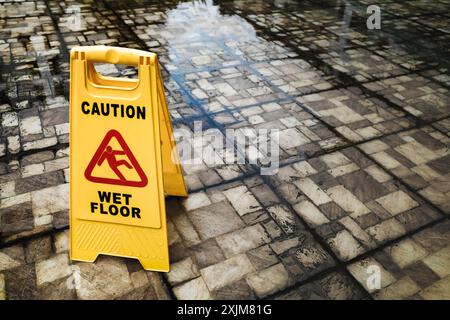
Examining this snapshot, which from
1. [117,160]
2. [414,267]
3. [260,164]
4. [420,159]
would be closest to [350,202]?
[414,267]

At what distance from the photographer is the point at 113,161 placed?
239 centimetres

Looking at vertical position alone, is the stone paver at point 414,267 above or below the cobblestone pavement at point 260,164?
below

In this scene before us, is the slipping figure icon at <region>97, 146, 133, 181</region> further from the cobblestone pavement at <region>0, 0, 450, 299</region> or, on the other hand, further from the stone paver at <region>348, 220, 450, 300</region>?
the stone paver at <region>348, 220, 450, 300</region>

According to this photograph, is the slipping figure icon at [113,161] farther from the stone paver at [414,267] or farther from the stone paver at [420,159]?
the stone paver at [420,159]

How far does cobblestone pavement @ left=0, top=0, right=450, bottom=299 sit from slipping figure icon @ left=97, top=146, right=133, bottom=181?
2.43 ft

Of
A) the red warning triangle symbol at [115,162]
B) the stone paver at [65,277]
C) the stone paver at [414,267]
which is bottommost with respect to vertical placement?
the stone paver at [414,267]

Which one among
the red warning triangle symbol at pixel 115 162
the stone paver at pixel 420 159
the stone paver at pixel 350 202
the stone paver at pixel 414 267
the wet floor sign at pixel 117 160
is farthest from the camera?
the stone paver at pixel 420 159

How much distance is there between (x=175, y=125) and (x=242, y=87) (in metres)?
1.37

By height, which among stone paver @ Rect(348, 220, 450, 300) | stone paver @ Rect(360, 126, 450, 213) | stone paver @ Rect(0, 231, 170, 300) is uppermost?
stone paver @ Rect(360, 126, 450, 213)

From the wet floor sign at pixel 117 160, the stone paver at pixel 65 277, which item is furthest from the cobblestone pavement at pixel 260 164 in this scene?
the wet floor sign at pixel 117 160

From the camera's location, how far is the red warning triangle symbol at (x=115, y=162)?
7.69 ft

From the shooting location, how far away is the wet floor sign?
2.23 metres

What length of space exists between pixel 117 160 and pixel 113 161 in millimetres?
31

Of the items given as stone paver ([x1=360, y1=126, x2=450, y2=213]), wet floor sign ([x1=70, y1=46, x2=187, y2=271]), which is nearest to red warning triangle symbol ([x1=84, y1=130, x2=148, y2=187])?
wet floor sign ([x1=70, y1=46, x2=187, y2=271])
